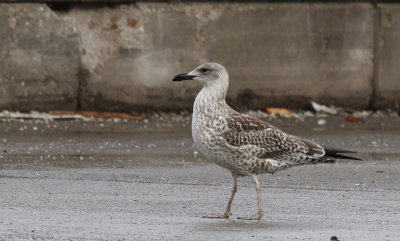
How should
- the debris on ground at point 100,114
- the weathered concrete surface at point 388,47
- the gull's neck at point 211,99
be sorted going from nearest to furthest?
1. the gull's neck at point 211,99
2. the debris on ground at point 100,114
3. the weathered concrete surface at point 388,47

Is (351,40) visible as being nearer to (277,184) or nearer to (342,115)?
(342,115)

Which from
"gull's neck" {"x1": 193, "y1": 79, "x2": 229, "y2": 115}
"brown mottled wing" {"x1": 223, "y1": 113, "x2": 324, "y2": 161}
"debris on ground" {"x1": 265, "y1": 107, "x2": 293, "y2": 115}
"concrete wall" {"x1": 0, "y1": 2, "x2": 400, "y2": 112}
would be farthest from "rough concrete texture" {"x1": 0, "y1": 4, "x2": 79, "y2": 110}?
"brown mottled wing" {"x1": 223, "y1": 113, "x2": 324, "y2": 161}

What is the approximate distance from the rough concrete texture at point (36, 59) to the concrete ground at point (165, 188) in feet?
1.15

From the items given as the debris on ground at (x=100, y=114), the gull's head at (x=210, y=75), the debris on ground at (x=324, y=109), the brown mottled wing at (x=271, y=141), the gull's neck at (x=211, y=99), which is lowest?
the debris on ground at (x=324, y=109)

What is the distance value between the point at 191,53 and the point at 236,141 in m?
5.19

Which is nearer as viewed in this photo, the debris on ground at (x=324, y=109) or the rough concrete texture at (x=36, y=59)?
the rough concrete texture at (x=36, y=59)

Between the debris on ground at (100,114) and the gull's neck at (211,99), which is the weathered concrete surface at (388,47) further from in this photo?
the gull's neck at (211,99)

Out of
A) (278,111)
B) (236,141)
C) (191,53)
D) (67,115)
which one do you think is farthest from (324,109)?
(236,141)

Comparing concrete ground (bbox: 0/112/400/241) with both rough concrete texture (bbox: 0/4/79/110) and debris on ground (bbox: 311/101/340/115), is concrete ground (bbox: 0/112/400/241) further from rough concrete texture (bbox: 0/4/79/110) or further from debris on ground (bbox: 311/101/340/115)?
debris on ground (bbox: 311/101/340/115)

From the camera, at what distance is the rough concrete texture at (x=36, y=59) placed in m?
12.0

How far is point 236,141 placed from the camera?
24.8 ft

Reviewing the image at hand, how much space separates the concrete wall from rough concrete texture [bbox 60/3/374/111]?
0.04 ft

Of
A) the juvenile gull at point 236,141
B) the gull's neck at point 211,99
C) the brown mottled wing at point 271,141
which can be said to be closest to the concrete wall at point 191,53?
the juvenile gull at point 236,141

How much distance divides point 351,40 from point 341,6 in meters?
0.46
